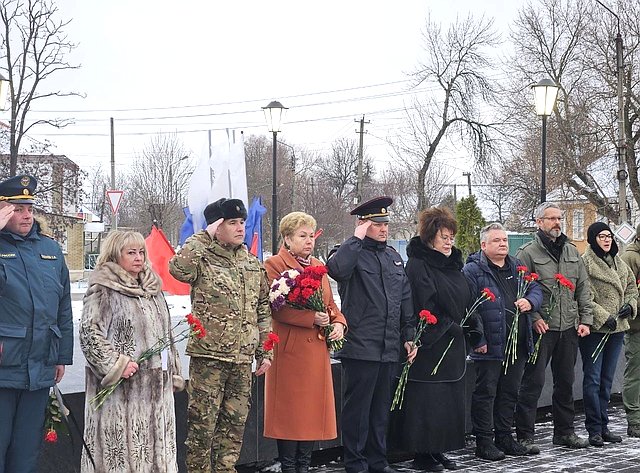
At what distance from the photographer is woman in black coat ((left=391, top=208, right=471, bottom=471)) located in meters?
6.89

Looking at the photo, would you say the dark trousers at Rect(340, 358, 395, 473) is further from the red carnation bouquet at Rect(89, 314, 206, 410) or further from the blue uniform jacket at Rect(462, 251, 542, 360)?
the red carnation bouquet at Rect(89, 314, 206, 410)

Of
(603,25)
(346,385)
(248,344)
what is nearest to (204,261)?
(248,344)

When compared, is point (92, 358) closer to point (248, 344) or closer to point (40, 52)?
point (248, 344)

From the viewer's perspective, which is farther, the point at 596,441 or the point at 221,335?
the point at 596,441

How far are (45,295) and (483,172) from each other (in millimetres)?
33920

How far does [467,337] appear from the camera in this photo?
7.34 meters

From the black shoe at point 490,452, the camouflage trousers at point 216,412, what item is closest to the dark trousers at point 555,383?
the black shoe at point 490,452

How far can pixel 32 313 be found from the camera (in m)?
4.77

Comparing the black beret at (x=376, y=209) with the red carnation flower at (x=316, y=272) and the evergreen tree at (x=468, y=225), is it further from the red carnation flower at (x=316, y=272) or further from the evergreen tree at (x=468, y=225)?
the evergreen tree at (x=468, y=225)

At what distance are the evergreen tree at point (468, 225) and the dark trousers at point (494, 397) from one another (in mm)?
24544

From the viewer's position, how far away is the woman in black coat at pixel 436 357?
6895 millimetres

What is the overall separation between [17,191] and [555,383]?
5219 millimetres

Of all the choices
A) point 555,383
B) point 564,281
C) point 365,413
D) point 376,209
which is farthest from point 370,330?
point 555,383

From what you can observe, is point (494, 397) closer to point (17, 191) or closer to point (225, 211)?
point (225, 211)
